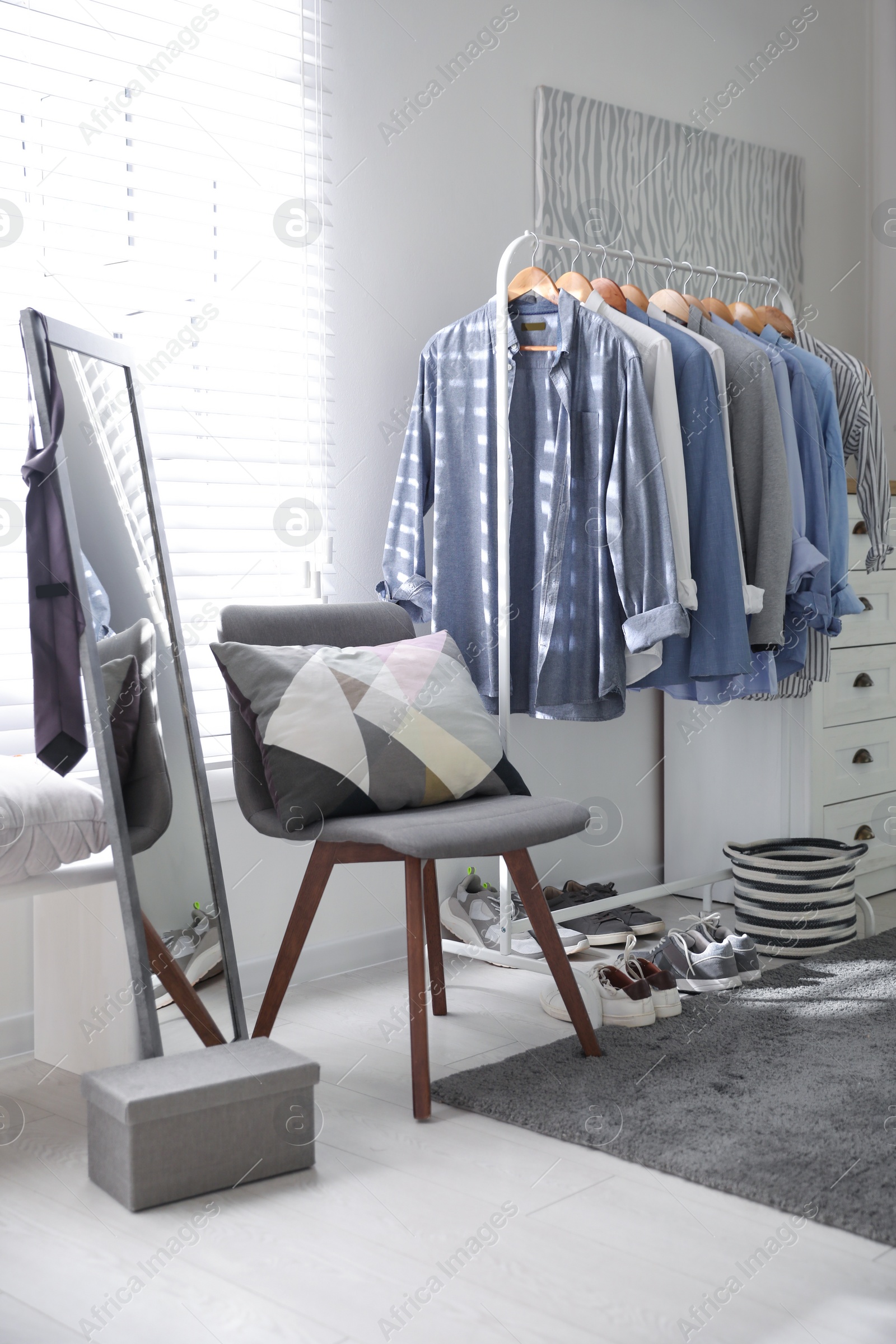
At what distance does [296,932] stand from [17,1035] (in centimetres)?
59

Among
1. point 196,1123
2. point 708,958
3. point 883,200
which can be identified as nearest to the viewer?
point 196,1123

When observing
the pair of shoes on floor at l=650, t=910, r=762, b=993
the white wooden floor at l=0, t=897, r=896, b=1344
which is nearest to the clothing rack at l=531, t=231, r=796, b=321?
the pair of shoes on floor at l=650, t=910, r=762, b=993

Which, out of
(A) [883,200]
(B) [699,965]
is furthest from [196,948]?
(A) [883,200]

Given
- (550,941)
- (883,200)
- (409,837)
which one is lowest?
(550,941)

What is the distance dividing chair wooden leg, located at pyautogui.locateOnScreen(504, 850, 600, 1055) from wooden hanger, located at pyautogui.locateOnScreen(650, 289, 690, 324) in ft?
4.41

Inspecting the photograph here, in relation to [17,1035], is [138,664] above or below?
above

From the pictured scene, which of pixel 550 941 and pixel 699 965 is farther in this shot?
pixel 699 965

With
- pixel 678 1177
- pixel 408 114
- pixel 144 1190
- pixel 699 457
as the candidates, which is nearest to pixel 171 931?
pixel 144 1190

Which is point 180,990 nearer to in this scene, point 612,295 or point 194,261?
point 194,261

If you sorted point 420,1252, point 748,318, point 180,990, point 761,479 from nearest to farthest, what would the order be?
point 420,1252 < point 180,990 < point 761,479 < point 748,318

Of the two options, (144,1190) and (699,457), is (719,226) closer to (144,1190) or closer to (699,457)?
(699,457)

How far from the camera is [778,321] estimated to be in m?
3.06

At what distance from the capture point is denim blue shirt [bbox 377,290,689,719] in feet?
8.18

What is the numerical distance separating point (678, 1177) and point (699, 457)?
4.81 ft
